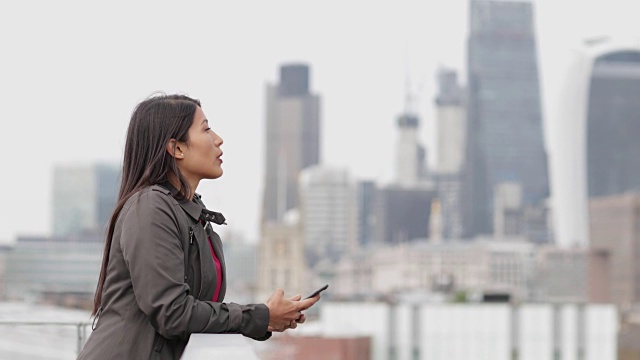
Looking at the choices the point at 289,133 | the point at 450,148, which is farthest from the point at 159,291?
the point at 450,148

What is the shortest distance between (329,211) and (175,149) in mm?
172683

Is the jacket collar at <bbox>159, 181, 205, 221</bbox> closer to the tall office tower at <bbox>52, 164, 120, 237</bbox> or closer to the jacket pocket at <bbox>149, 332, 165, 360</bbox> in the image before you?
the jacket pocket at <bbox>149, 332, 165, 360</bbox>

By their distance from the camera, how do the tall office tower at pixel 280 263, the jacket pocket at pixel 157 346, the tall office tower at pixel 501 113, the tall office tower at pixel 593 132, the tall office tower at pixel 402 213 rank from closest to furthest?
the jacket pocket at pixel 157 346
the tall office tower at pixel 593 132
the tall office tower at pixel 280 263
the tall office tower at pixel 402 213
the tall office tower at pixel 501 113

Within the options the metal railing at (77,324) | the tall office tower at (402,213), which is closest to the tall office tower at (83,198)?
the tall office tower at (402,213)

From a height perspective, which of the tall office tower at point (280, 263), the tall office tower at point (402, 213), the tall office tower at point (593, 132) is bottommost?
the tall office tower at point (280, 263)

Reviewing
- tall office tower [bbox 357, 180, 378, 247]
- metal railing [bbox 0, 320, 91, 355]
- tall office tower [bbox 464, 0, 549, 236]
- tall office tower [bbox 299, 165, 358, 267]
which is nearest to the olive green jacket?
metal railing [bbox 0, 320, 91, 355]

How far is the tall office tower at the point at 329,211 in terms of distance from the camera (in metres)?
170

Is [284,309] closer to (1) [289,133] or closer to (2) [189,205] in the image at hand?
(2) [189,205]

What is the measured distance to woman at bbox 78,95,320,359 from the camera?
2.18 meters

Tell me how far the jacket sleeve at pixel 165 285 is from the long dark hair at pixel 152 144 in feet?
0.40

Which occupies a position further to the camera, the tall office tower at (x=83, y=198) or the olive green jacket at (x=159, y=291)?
the tall office tower at (x=83, y=198)

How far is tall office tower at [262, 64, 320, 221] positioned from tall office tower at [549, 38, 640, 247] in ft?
142

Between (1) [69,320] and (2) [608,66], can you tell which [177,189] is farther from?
(2) [608,66]

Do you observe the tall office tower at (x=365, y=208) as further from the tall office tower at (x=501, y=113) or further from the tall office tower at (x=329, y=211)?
the tall office tower at (x=501, y=113)
